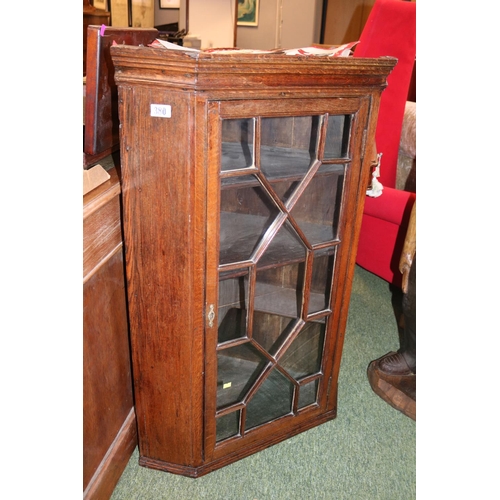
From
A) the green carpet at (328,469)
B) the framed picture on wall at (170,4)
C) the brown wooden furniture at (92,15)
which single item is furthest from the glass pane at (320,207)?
the framed picture on wall at (170,4)

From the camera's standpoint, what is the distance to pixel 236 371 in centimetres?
150

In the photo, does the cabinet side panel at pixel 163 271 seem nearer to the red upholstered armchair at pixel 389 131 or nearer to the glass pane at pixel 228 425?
the glass pane at pixel 228 425

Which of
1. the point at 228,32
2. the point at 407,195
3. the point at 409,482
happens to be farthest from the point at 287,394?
the point at 228,32

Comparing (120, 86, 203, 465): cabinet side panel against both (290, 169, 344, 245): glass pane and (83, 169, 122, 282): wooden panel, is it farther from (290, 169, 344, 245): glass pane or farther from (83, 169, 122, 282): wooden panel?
(290, 169, 344, 245): glass pane

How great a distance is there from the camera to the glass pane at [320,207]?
1381mm

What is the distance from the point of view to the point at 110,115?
4.28 ft

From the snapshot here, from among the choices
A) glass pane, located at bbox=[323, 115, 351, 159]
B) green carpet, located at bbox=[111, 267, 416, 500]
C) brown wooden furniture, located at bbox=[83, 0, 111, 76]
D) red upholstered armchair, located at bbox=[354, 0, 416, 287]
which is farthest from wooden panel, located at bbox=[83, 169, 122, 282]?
brown wooden furniture, located at bbox=[83, 0, 111, 76]

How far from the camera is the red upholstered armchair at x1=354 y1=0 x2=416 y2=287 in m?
2.22

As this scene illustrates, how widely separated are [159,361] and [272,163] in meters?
0.61

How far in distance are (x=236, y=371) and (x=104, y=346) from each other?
38 centimetres

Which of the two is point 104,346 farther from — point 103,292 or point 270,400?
point 270,400

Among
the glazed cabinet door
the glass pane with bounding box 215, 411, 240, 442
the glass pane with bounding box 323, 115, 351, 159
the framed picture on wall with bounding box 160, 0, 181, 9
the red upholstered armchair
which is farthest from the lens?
the framed picture on wall with bounding box 160, 0, 181, 9

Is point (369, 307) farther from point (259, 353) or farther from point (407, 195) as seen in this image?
point (259, 353)

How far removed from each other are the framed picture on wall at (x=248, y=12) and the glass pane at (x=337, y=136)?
18.1ft
